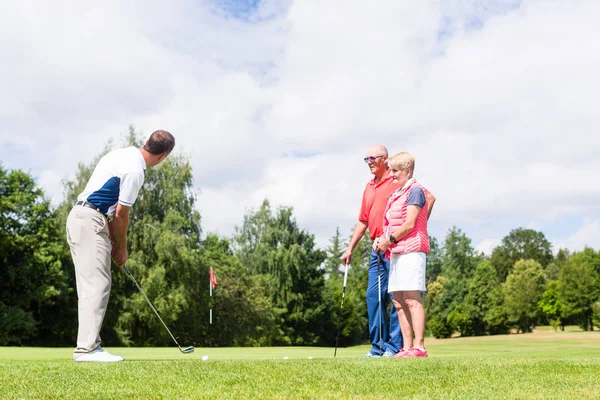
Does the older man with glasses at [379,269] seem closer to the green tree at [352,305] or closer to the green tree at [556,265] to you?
the green tree at [352,305]

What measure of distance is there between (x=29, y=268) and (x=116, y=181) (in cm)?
3131

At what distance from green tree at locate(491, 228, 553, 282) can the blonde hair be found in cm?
8621

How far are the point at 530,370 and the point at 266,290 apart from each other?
50.2 m

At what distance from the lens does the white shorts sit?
6930 millimetres

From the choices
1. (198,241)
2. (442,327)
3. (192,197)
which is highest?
(192,197)

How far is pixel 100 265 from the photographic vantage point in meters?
5.89

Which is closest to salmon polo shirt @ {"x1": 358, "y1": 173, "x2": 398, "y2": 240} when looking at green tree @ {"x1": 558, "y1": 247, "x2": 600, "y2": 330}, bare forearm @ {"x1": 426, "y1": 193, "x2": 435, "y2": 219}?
bare forearm @ {"x1": 426, "y1": 193, "x2": 435, "y2": 219}

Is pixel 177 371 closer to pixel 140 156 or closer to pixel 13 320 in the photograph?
pixel 140 156

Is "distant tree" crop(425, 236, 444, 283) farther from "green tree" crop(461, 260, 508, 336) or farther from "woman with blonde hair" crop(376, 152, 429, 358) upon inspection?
"woman with blonde hair" crop(376, 152, 429, 358)

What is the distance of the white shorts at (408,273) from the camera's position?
6.93 m

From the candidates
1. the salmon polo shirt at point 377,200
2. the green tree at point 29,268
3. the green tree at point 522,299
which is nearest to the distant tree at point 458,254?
the green tree at point 522,299

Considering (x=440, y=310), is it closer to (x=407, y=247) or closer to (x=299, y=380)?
(x=407, y=247)

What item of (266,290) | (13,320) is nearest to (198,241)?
(13,320)

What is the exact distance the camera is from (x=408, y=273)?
6965mm
